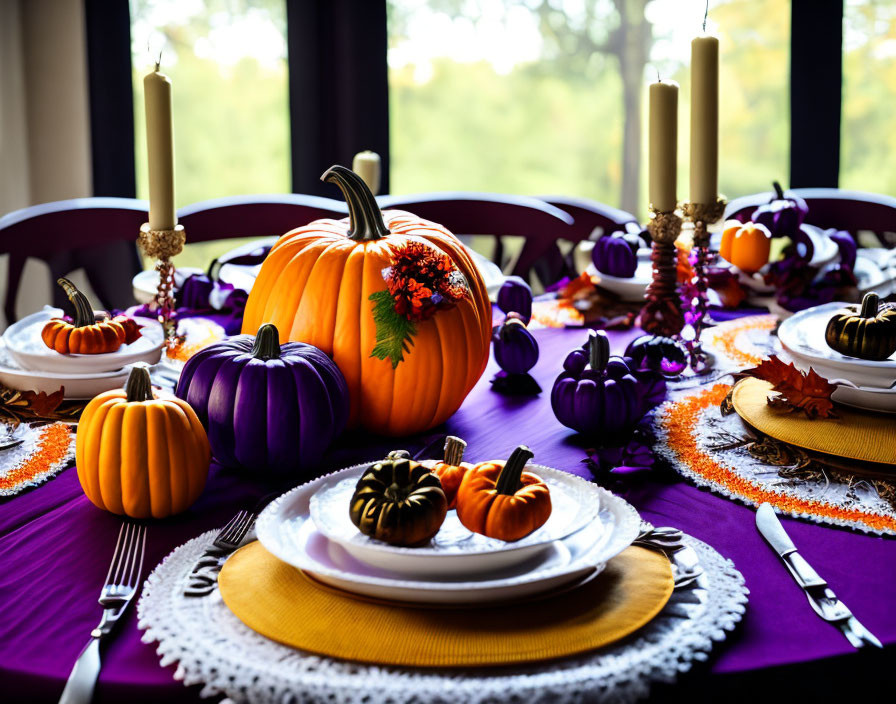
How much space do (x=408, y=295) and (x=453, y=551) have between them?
43cm

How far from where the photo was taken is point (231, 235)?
2420 mm

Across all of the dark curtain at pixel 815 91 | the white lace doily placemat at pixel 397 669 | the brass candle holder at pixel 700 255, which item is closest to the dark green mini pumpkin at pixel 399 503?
the white lace doily placemat at pixel 397 669

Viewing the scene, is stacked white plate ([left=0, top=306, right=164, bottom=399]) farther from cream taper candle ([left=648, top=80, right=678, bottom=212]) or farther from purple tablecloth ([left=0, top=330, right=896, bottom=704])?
cream taper candle ([left=648, top=80, right=678, bottom=212])

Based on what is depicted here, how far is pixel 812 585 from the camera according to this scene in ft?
2.26

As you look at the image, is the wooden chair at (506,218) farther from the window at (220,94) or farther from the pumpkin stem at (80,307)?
the window at (220,94)

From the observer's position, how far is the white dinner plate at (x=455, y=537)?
0.65 m

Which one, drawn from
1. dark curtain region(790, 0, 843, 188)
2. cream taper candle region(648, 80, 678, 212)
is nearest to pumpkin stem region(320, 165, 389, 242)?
cream taper candle region(648, 80, 678, 212)

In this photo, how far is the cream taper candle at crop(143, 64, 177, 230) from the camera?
1.33m

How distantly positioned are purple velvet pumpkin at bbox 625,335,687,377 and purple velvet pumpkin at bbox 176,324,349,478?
1.51 ft

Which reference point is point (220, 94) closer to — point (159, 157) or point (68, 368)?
point (159, 157)

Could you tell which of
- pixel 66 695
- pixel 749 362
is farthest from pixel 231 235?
pixel 66 695

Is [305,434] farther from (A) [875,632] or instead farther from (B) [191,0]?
(B) [191,0]

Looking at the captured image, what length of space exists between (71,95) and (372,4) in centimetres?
113

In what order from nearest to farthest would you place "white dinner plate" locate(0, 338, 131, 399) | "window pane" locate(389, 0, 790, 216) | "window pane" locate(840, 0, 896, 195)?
1. "white dinner plate" locate(0, 338, 131, 399)
2. "window pane" locate(840, 0, 896, 195)
3. "window pane" locate(389, 0, 790, 216)
